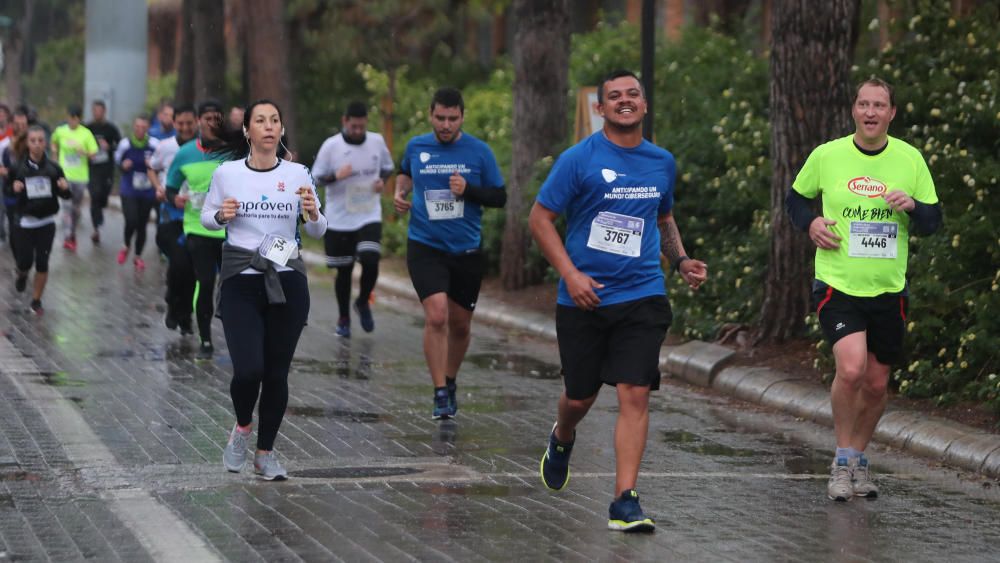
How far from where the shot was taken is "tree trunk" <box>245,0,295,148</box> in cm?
2870

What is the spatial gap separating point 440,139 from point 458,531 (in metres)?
4.08

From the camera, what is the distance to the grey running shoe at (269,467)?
8453 millimetres

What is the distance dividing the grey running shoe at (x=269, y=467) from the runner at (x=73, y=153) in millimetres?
15537

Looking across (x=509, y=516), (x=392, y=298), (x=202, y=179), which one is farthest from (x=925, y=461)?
(x=392, y=298)

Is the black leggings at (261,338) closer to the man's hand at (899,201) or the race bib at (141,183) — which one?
the man's hand at (899,201)

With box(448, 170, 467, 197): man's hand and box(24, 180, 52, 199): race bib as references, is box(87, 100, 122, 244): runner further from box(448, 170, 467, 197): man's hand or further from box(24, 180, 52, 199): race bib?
box(448, 170, 467, 197): man's hand

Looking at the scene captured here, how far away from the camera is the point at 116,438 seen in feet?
31.5

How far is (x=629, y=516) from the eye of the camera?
7.36 metres

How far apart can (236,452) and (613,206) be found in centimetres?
228

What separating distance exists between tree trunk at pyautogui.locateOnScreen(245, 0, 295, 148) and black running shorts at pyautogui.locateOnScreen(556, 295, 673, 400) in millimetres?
21342

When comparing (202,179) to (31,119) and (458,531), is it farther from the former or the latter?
(31,119)

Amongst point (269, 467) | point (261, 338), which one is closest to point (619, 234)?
point (261, 338)

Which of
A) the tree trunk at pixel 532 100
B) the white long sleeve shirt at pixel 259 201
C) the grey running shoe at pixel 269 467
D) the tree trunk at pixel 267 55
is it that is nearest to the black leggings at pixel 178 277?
the tree trunk at pixel 532 100

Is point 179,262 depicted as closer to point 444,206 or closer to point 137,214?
point 444,206
